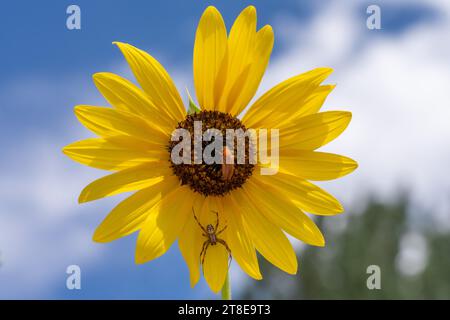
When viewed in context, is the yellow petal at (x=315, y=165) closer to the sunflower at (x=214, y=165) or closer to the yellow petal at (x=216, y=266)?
the sunflower at (x=214, y=165)

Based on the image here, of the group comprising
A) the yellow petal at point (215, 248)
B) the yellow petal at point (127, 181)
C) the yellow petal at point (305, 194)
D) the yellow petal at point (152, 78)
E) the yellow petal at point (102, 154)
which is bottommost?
the yellow petal at point (215, 248)

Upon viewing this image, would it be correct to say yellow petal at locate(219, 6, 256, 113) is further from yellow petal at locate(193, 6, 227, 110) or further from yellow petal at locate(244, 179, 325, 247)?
yellow petal at locate(244, 179, 325, 247)

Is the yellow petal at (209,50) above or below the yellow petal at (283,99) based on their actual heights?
above

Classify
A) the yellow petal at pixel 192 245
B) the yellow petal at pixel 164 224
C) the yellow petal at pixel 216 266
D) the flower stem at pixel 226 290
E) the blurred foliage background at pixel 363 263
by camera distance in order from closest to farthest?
the flower stem at pixel 226 290
the yellow petal at pixel 216 266
the yellow petal at pixel 164 224
the yellow petal at pixel 192 245
the blurred foliage background at pixel 363 263

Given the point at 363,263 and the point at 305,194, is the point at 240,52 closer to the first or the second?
the point at 305,194

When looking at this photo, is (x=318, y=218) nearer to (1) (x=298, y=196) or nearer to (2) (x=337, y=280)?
(2) (x=337, y=280)

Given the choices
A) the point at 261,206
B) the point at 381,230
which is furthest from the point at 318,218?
the point at 261,206

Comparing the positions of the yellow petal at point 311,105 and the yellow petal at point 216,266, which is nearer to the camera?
the yellow petal at point 216,266

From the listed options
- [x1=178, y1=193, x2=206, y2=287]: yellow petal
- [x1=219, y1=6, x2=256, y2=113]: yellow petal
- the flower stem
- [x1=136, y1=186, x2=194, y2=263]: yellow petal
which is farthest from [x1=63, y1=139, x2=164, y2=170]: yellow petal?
the flower stem

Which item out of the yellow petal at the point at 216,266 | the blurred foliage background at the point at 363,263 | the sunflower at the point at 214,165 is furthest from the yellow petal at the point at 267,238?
the blurred foliage background at the point at 363,263

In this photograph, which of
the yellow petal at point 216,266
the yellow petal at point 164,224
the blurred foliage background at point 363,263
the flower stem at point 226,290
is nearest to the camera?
the flower stem at point 226,290
